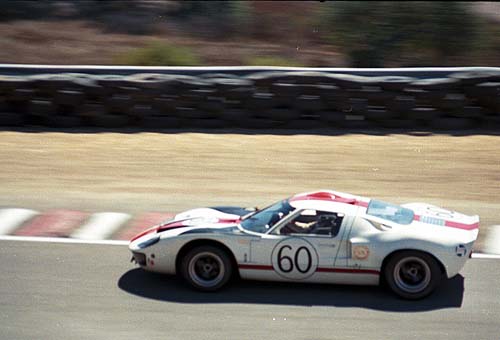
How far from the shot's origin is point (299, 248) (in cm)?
853

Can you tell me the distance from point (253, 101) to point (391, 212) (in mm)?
7140

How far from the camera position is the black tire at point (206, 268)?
28.5ft

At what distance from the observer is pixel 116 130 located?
52.3 feet

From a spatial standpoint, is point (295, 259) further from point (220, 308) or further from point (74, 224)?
point (74, 224)

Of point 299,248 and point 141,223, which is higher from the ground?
point 299,248

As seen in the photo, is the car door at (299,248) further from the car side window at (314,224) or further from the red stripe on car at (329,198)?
the red stripe on car at (329,198)

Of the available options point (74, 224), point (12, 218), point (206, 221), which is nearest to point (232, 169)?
point (74, 224)

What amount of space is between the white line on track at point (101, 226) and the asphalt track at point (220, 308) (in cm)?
98

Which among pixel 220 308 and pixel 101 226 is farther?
pixel 101 226

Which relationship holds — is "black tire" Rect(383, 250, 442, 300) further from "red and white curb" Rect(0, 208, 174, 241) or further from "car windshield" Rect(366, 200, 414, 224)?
"red and white curb" Rect(0, 208, 174, 241)

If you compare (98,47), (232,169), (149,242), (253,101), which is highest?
(98,47)

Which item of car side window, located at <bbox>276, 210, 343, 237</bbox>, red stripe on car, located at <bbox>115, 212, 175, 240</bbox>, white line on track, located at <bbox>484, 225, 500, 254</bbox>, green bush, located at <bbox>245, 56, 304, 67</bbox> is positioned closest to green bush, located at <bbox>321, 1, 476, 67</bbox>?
green bush, located at <bbox>245, 56, 304, 67</bbox>

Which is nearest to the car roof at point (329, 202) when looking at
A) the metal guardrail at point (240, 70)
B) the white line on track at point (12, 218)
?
the white line on track at point (12, 218)

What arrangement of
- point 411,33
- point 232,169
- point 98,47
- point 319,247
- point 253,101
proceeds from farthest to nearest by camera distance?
point 98,47, point 411,33, point 253,101, point 232,169, point 319,247
